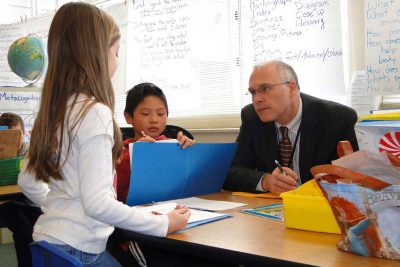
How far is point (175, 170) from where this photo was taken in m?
1.66

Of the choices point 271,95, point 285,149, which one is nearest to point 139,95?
point 271,95

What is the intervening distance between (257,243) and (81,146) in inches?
20.1

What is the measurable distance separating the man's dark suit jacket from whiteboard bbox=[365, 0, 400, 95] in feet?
1.01

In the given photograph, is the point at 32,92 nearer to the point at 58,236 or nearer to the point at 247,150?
the point at 247,150

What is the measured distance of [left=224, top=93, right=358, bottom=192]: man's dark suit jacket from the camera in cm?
202

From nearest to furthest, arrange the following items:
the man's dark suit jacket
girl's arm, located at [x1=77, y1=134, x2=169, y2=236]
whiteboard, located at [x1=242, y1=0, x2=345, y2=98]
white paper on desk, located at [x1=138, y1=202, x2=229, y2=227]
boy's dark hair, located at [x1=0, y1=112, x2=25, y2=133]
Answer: girl's arm, located at [x1=77, y1=134, x2=169, y2=236] < white paper on desk, located at [x1=138, y1=202, x2=229, y2=227] < the man's dark suit jacket < whiteboard, located at [x1=242, y1=0, x2=345, y2=98] < boy's dark hair, located at [x1=0, y1=112, x2=25, y2=133]

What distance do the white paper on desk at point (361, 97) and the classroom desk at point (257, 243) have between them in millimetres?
1354

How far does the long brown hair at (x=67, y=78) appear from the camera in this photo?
124cm

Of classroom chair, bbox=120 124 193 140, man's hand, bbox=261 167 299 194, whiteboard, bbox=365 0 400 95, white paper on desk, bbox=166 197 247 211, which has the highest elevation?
whiteboard, bbox=365 0 400 95

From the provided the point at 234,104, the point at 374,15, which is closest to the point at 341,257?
the point at 374,15

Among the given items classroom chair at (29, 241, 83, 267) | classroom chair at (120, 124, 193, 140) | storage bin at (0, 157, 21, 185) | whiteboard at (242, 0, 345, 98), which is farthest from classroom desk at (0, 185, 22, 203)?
whiteboard at (242, 0, 345, 98)

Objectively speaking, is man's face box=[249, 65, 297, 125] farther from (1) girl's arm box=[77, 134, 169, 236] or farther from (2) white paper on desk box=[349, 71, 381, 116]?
(1) girl's arm box=[77, 134, 169, 236]

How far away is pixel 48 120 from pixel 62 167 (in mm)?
135

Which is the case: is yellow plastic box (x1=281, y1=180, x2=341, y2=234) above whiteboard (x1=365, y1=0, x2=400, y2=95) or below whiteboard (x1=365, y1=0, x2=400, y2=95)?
below
